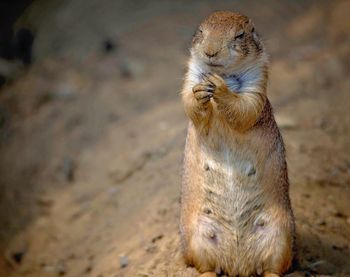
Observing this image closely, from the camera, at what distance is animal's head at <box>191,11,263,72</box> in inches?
141

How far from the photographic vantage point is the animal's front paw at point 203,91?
359 cm

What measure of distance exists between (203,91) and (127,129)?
3.84 meters

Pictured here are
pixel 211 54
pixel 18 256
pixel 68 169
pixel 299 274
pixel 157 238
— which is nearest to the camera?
pixel 211 54

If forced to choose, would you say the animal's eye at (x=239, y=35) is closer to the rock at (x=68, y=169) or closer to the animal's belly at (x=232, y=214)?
the animal's belly at (x=232, y=214)

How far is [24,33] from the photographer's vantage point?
1022 cm

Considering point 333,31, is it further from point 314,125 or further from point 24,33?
point 24,33

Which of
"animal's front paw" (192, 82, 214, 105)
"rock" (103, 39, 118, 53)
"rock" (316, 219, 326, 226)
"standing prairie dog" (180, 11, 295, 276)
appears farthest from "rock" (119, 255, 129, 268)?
"rock" (103, 39, 118, 53)

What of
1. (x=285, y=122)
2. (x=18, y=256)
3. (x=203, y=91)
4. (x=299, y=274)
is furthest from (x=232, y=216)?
(x=18, y=256)

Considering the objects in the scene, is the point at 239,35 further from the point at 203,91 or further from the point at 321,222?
the point at 321,222

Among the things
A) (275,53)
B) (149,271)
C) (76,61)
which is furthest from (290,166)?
(76,61)

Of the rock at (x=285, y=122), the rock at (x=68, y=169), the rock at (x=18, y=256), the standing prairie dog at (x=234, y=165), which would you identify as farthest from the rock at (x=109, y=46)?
the standing prairie dog at (x=234, y=165)

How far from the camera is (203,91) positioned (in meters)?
3.59

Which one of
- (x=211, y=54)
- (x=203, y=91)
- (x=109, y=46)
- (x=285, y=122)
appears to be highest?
(x=109, y=46)

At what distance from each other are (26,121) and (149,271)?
4.35 metres
